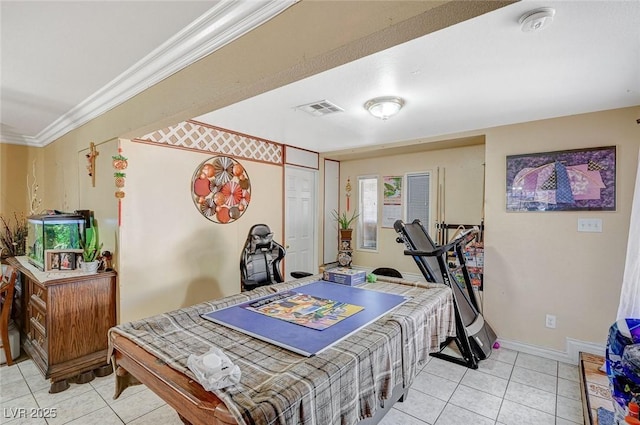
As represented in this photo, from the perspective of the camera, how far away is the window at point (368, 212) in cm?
494

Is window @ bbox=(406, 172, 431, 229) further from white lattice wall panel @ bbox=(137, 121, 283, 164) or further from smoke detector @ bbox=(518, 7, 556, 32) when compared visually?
smoke detector @ bbox=(518, 7, 556, 32)

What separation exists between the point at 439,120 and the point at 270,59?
237 cm

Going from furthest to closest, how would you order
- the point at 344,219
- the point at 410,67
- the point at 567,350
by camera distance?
the point at 344,219 → the point at 567,350 → the point at 410,67

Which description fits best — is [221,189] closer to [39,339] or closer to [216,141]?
[216,141]

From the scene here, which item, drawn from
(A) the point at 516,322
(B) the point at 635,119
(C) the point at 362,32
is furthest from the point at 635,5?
(A) the point at 516,322

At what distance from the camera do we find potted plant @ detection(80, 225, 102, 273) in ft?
8.62

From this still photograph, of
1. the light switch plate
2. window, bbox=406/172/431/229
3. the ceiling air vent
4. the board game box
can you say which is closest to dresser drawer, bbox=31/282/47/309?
the board game box

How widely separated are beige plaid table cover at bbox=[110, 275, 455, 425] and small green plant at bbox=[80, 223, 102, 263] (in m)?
1.64

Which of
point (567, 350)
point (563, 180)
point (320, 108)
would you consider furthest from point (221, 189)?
point (567, 350)

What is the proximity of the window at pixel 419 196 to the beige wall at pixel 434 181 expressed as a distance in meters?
0.08

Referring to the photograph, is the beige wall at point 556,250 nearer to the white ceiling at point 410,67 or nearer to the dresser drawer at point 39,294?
the white ceiling at point 410,67

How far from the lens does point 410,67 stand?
1.94 meters

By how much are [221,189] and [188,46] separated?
2106 millimetres

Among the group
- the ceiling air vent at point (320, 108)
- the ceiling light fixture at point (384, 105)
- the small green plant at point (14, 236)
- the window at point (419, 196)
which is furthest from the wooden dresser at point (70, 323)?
the window at point (419, 196)
